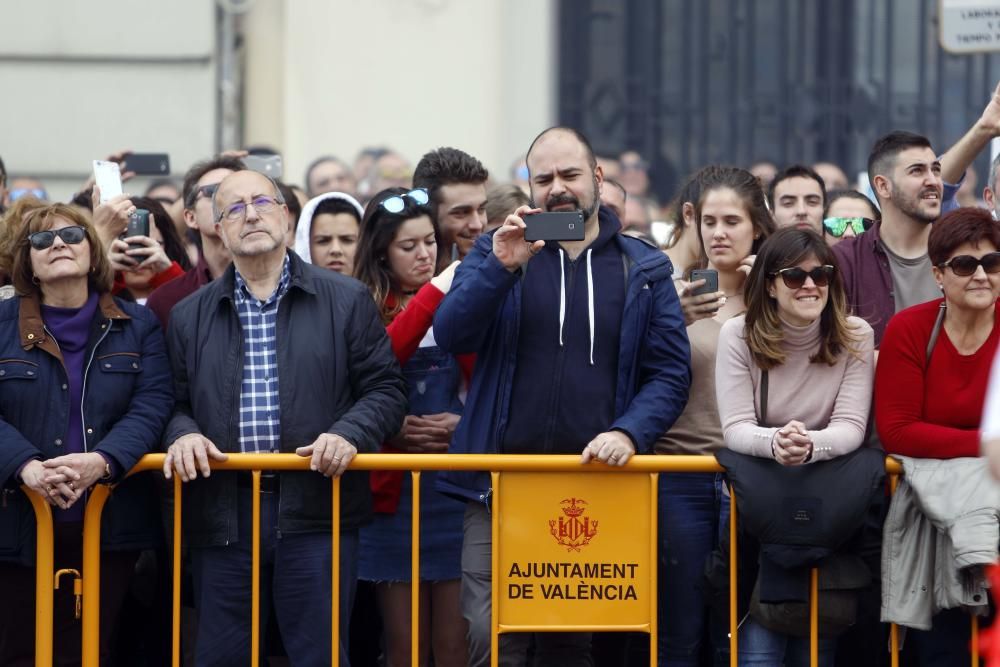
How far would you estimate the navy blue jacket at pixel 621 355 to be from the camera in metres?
5.81

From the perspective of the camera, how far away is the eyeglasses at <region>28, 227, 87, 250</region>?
19.8ft

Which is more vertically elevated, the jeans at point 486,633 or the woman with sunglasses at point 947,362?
the woman with sunglasses at point 947,362

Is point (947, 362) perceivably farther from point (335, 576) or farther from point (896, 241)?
point (335, 576)

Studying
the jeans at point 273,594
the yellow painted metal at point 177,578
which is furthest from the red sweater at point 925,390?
the yellow painted metal at point 177,578

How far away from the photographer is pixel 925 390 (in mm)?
5754

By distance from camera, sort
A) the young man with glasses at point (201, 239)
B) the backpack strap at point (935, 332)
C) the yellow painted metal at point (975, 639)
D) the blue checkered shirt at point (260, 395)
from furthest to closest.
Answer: the young man with glasses at point (201, 239) → the blue checkered shirt at point (260, 395) → the backpack strap at point (935, 332) → the yellow painted metal at point (975, 639)

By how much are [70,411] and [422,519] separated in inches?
50.1

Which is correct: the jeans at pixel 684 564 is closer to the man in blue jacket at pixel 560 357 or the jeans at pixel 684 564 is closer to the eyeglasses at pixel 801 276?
the man in blue jacket at pixel 560 357

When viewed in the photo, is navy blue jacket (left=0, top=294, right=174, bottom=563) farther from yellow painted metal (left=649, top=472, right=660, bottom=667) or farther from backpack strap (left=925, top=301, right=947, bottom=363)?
backpack strap (left=925, top=301, right=947, bottom=363)

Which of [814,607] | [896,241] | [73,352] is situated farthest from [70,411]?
[896,241]

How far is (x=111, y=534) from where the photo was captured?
19.5ft

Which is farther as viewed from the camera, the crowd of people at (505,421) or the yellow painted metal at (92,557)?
the yellow painted metal at (92,557)

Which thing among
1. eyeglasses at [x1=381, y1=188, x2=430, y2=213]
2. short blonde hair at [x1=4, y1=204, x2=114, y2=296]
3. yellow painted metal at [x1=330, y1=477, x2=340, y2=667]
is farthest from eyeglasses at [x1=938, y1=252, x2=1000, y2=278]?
short blonde hair at [x1=4, y1=204, x2=114, y2=296]

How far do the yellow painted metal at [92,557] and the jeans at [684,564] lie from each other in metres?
1.85
